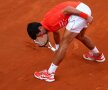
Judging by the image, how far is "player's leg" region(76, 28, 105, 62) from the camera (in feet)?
15.2

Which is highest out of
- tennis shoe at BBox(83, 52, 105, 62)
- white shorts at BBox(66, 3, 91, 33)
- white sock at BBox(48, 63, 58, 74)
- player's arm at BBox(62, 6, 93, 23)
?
player's arm at BBox(62, 6, 93, 23)

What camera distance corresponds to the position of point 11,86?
440cm

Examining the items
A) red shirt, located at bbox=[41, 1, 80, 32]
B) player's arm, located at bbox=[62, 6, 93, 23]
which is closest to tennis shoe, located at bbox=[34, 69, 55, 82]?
red shirt, located at bbox=[41, 1, 80, 32]

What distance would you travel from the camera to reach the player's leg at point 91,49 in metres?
4.62

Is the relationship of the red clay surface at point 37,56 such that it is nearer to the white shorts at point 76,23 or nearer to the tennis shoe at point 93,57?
the tennis shoe at point 93,57

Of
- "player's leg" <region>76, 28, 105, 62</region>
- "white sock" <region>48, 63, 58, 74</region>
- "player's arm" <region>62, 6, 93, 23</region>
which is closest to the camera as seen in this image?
"player's arm" <region>62, 6, 93, 23</region>

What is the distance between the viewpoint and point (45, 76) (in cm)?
441

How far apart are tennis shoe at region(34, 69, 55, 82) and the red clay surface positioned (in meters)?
0.06

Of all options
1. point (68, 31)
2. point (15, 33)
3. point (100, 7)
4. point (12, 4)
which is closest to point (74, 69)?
point (68, 31)

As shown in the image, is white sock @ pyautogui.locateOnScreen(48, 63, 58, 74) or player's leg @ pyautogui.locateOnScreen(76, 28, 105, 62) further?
player's leg @ pyautogui.locateOnScreen(76, 28, 105, 62)

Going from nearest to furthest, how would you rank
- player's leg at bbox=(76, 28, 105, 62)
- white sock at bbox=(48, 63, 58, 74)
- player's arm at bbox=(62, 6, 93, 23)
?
player's arm at bbox=(62, 6, 93, 23) < white sock at bbox=(48, 63, 58, 74) < player's leg at bbox=(76, 28, 105, 62)

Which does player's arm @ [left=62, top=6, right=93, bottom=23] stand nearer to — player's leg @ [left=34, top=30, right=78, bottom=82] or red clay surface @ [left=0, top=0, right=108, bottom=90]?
player's leg @ [left=34, top=30, right=78, bottom=82]

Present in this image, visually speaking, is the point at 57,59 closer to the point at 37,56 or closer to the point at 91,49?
the point at 91,49

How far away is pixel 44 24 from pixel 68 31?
31cm
